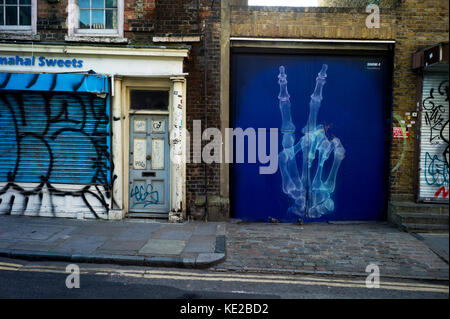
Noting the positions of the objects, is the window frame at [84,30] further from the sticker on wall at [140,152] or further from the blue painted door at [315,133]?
the blue painted door at [315,133]

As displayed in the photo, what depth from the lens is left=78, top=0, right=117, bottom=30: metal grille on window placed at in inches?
359

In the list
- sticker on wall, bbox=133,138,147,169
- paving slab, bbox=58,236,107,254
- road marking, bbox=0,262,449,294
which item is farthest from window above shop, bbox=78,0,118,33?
road marking, bbox=0,262,449,294

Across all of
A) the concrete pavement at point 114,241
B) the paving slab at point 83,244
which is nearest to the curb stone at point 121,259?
the concrete pavement at point 114,241

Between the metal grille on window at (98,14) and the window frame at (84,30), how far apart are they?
0.31 feet

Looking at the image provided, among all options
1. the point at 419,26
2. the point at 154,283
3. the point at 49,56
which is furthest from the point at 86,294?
the point at 419,26

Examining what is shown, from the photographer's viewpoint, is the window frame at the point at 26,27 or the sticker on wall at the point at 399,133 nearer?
the window frame at the point at 26,27

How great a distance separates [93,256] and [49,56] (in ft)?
16.2

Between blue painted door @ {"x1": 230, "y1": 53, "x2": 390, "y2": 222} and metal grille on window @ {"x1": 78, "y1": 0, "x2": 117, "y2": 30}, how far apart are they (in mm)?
3059

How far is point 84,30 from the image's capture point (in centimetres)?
908

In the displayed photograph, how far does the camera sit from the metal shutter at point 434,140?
8977 millimetres

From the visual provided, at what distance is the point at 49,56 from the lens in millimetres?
8742

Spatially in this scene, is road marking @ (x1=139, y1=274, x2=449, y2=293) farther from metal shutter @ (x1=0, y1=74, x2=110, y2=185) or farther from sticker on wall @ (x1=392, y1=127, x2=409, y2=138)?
sticker on wall @ (x1=392, y1=127, x2=409, y2=138)

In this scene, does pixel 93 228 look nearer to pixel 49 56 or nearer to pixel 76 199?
pixel 76 199

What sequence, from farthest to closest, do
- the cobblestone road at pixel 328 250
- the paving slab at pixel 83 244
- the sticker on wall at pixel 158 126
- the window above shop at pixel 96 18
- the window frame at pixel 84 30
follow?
the sticker on wall at pixel 158 126 → the window above shop at pixel 96 18 → the window frame at pixel 84 30 → the paving slab at pixel 83 244 → the cobblestone road at pixel 328 250
